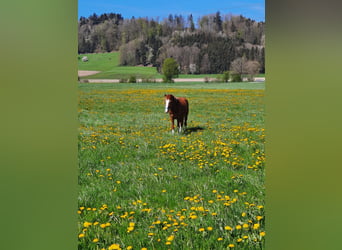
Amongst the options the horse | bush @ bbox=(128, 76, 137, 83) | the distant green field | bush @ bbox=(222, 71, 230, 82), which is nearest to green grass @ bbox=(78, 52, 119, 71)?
the distant green field

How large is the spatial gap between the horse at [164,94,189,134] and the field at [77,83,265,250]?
0.67ft

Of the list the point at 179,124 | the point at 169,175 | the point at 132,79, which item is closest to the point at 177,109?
the point at 179,124

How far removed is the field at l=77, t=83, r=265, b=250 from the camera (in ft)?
7.73

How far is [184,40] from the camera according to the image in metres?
4.66

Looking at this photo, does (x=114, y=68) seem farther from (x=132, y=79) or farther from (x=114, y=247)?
(x=114, y=247)

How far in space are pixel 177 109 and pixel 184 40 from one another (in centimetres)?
170

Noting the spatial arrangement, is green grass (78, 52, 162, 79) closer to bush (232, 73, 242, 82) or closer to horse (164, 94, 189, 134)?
horse (164, 94, 189, 134)

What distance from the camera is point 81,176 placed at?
3.82 m

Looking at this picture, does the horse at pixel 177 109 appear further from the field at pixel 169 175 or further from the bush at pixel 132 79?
the bush at pixel 132 79
